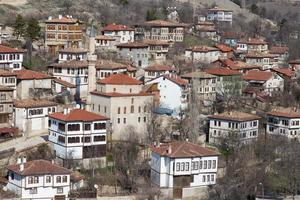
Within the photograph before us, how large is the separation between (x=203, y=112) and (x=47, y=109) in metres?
8.65

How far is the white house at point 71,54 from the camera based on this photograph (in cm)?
3906

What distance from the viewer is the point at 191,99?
118ft

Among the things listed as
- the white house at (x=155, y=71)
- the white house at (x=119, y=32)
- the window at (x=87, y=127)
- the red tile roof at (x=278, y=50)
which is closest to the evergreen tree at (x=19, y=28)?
the white house at (x=155, y=71)

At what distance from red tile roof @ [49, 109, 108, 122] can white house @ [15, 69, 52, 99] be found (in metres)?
4.01

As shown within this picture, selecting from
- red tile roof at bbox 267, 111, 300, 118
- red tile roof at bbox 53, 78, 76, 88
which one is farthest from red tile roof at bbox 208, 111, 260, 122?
red tile roof at bbox 53, 78, 76, 88

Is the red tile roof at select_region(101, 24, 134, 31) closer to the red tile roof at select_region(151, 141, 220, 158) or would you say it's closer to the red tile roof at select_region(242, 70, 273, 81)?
the red tile roof at select_region(242, 70, 273, 81)

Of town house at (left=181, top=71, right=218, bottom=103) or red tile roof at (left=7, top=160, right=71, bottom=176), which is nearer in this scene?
red tile roof at (left=7, top=160, right=71, bottom=176)

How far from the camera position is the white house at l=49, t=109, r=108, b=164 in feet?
97.4

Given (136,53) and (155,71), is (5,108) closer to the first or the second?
(155,71)

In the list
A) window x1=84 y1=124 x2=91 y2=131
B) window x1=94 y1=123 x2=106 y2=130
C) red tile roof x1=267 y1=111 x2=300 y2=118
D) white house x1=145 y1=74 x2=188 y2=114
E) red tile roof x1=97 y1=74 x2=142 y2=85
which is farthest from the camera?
white house x1=145 y1=74 x2=188 y2=114

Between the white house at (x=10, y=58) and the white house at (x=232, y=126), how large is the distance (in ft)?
30.3

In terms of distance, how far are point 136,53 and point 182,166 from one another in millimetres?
A: 15360

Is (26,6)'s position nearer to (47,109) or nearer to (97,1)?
(97,1)

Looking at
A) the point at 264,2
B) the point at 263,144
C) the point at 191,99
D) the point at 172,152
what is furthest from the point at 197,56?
the point at 264,2
